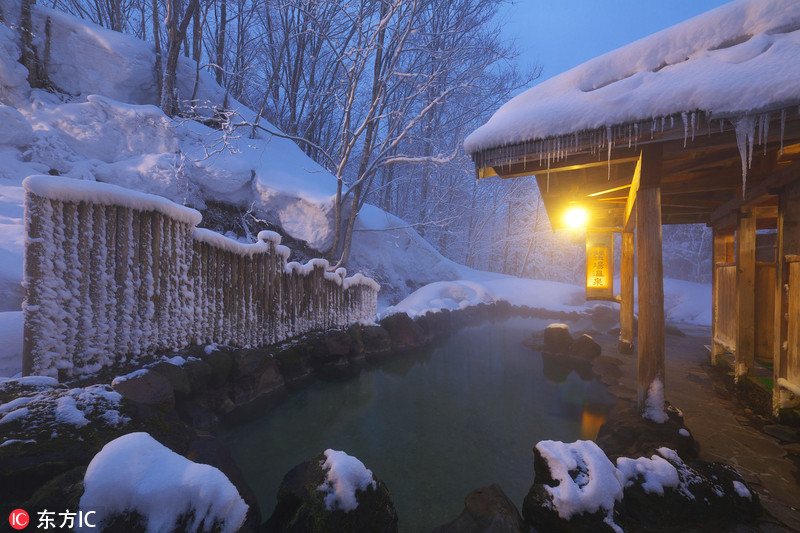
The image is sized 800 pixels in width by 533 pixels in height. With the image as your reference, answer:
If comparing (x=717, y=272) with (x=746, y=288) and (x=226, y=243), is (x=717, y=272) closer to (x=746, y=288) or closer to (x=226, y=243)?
(x=746, y=288)

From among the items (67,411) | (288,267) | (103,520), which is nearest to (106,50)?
(288,267)

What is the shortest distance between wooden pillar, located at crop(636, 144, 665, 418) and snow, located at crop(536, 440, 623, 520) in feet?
6.33

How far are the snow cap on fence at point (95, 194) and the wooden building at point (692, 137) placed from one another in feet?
13.3

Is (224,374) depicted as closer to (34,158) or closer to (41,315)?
(41,315)

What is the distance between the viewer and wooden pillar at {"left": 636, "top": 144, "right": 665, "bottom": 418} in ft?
12.9

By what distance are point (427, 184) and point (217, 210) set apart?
604 inches

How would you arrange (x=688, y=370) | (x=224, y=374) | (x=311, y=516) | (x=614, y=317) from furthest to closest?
(x=614, y=317) → (x=688, y=370) → (x=224, y=374) → (x=311, y=516)

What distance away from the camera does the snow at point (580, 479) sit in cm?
229

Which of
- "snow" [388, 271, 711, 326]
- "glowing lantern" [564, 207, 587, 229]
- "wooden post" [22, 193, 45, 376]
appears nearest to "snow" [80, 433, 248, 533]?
"wooden post" [22, 193, 45, 376]

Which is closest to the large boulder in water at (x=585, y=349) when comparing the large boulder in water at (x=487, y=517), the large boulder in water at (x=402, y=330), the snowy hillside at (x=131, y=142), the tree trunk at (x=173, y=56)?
the large boulder in water at (x=402, y=330)

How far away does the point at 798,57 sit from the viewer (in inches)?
110

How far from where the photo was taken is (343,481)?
7.72 feet

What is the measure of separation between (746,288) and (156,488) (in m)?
7.61

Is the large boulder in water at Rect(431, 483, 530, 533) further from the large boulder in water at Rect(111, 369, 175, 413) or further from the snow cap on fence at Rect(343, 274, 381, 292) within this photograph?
the snow cap on fence at Rect(343, 274, 381, 292)
